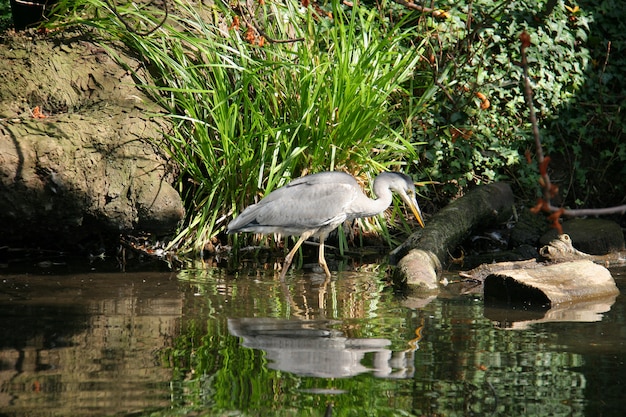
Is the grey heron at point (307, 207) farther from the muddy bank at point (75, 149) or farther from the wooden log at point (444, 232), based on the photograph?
the muddy bank at point (75, 149)

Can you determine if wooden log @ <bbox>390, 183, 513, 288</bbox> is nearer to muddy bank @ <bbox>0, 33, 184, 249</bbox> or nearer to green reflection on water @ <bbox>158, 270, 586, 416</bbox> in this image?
green reflection on water @ <bbox>158, 270, 586, 416</bbox>

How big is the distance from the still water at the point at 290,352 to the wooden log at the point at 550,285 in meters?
0.16

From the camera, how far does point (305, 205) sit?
22.1 ft

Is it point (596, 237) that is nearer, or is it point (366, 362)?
Result: point (366, 362)

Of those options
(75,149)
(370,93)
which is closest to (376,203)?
(370,93)

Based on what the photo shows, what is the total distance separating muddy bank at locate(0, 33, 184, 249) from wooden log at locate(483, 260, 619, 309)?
2.97m

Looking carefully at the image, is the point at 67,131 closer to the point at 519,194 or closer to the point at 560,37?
the point at 519,194

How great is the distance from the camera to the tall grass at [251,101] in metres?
7.49

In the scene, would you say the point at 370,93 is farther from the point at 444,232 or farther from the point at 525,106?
the point at 525,106

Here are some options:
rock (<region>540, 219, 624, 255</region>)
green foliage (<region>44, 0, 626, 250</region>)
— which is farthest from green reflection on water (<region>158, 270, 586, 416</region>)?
rock (<region>540, 219, 624, 255</region>)

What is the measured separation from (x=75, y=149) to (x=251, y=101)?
193cm

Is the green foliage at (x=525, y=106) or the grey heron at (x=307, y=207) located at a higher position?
the green foliage at (x=525, y=106)

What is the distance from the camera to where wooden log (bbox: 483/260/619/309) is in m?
5.50

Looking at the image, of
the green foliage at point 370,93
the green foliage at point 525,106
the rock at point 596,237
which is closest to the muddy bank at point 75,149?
the green foliage at point 370,93
